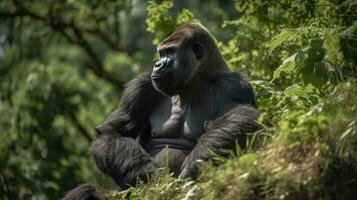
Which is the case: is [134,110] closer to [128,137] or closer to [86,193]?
[128,137]

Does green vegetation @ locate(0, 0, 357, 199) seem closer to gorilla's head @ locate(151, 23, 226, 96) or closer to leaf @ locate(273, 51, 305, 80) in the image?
leaf @ locate(273, 51, 305, 80)

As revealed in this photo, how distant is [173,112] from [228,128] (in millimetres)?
841

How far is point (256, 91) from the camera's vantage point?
6.99m

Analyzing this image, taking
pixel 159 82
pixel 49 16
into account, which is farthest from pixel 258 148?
pixel 49 16

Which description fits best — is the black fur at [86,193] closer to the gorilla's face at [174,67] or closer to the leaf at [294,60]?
the gorilla's face at [174,67]

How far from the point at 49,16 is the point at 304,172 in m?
9.54

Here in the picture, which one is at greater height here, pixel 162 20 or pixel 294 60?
pixel 294 60

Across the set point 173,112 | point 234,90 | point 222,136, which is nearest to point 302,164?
point 222,136

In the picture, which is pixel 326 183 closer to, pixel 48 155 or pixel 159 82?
pixel 159 82

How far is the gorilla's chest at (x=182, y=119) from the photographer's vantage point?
6844 millimetres

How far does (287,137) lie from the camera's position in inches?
185

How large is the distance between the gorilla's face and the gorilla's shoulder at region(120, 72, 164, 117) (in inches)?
10.8

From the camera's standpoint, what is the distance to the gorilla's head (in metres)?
6.79

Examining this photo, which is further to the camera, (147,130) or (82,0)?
(82,0)
